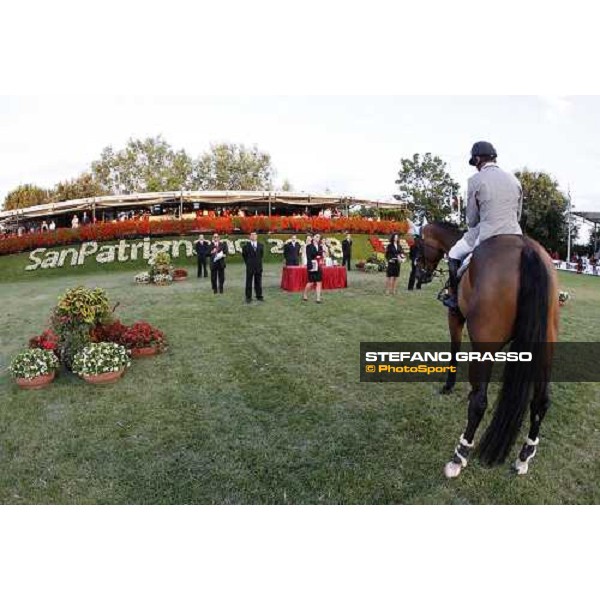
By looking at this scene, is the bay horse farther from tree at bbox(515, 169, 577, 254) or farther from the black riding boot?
tree at bbox(515, 169, 577, 254)

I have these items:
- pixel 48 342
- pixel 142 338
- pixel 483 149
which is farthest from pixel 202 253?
pixel 483 149

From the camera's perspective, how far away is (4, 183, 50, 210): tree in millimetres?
53375

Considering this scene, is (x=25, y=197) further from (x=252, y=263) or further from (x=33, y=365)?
(x=33, y=365)

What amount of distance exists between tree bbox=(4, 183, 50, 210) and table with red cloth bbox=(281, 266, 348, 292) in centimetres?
4993

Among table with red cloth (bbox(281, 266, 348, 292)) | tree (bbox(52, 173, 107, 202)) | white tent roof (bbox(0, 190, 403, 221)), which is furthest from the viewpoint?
tree (bbox(52, 173, 107, 202))

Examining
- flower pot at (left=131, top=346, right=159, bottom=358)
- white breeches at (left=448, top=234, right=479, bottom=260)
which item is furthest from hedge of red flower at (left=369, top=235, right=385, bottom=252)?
white breeches at (left=448, top=234, right=479, bottom=260)

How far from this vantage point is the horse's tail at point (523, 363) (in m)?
3.66

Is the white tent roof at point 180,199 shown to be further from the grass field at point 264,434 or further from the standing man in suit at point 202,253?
the grass field at point 264,434

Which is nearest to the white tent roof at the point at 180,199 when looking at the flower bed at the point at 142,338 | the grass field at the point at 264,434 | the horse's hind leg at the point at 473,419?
the grass field at the point at 264,434

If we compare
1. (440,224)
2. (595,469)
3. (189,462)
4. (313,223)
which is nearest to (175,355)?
(189,462)

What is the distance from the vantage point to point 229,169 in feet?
163

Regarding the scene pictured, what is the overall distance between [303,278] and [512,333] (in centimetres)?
1077

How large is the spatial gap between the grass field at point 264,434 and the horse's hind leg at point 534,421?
0.40ft

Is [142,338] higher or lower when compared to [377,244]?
lower
